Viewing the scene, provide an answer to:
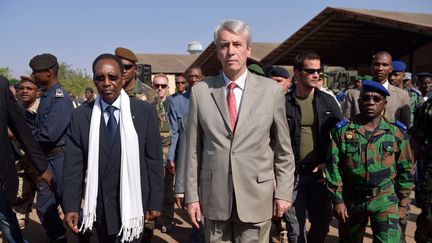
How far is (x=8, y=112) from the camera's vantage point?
3.15m

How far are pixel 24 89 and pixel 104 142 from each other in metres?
2.59

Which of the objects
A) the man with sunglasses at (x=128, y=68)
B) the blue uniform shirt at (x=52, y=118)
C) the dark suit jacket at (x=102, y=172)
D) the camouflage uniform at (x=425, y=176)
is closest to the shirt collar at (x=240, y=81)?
the dark suit jacket at (x=102, y=172)

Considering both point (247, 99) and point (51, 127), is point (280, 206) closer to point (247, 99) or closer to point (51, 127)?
point (247, 99)

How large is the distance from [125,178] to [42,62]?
A: 2.30 metres

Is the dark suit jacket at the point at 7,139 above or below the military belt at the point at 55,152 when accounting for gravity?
above

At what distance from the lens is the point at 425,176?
3.24m

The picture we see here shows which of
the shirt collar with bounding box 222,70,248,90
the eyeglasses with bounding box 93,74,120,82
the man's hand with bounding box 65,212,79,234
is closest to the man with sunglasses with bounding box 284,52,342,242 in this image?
the shirt collar with bounding box 222,70,248,90

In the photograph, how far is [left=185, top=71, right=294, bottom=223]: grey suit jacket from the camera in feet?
8.05

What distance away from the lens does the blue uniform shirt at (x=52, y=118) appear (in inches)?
163

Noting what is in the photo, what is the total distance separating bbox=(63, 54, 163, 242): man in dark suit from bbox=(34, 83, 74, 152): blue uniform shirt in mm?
1417

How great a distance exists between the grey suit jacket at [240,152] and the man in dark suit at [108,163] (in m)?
0.46

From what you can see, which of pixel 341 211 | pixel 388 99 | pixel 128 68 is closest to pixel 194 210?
pixel 341 211

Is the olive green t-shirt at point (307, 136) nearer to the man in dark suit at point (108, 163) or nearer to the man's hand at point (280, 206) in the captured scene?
the man's hand at point (280, 206)

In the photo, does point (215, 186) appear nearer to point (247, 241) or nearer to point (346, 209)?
point (247, 241)
